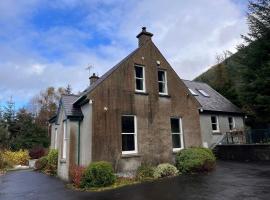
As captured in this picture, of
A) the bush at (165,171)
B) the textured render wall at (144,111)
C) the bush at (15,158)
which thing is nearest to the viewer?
the textured render wall at (144,111)

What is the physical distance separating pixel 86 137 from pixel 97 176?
9.32 feet

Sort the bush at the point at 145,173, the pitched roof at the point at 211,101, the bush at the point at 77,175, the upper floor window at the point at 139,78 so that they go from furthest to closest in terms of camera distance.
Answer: the pitched roof at the point at 211,101 → the upper floor window at the point at 139,78 → the bush at the point at 145,173 → the bush at the point at 77,175

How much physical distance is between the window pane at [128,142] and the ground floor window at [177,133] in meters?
3.52

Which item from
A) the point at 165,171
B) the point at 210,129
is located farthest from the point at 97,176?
the point at 210,129

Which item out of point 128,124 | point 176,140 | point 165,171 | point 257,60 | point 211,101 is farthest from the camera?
point 211,101

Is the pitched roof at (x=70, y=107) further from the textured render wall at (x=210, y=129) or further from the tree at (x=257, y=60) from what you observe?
the tree at (x=257, y=60)

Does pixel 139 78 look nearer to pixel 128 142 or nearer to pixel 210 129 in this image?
pixel 128 142

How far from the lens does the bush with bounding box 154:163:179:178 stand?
588 inches

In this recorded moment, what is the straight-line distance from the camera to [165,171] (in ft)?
49.7

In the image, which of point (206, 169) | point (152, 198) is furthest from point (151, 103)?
point (152, 198)

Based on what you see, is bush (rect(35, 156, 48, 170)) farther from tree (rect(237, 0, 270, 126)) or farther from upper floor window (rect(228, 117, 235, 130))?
tree (rect(237, 0, 270, 126))

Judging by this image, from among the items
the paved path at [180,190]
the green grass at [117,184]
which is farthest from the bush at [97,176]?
the paved path at [180,190]

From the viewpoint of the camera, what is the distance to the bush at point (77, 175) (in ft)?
42.8

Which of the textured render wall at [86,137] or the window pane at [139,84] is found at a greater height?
the window pane at [139,84]
